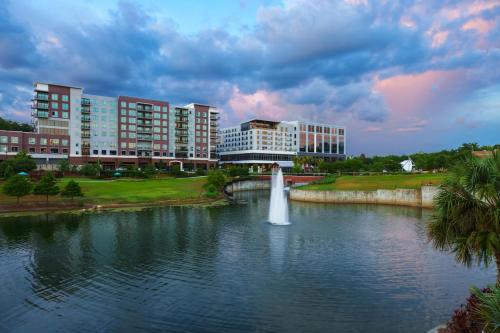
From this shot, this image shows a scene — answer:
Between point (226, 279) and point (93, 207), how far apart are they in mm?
44192

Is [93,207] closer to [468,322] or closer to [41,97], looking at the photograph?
[468,322]

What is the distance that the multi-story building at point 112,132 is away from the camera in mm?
123188

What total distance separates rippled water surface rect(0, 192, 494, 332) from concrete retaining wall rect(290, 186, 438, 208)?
25.9 meters

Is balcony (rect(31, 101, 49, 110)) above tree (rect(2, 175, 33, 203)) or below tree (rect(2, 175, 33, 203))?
above

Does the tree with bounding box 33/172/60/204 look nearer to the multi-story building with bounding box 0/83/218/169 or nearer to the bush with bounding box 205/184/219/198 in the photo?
the bush with bounding box 205/184/219/198

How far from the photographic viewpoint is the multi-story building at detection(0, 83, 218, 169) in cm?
12319

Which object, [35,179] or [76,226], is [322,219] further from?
[35,179]

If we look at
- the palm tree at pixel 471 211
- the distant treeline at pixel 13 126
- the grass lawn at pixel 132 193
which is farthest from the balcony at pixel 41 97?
the palm tree at pixel 471 211

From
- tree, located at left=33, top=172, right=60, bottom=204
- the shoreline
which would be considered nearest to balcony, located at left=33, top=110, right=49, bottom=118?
tree, located at left=33, top=172, right=60, bottom=204

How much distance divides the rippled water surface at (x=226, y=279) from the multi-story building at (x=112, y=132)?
94831mm

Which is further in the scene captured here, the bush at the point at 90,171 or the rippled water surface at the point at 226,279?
the bush at the point at 90,171

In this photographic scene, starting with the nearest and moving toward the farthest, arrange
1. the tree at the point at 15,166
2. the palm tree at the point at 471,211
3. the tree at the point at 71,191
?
the palm tree at the point at 471,211 < the tree at the point at 71,191 < the tree at the point at 15,166

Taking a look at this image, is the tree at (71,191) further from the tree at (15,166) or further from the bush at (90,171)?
the bush at (90,171)

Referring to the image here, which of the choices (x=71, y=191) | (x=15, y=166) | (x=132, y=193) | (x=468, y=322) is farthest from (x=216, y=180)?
(x=468, y=322)
